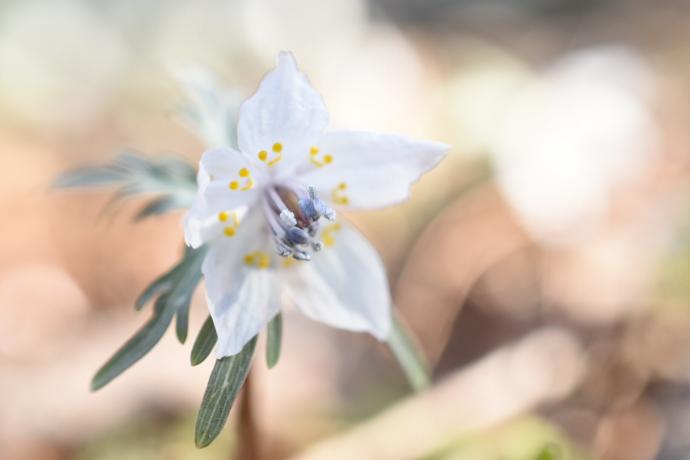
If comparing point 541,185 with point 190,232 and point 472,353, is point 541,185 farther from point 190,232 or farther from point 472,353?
point 190,232

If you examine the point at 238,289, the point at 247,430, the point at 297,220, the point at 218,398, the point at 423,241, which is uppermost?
the point at 297,220

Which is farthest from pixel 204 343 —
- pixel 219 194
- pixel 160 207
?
pixel 160 207

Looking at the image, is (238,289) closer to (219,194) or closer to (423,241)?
(219,194)

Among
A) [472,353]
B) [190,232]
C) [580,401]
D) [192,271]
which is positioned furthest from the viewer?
[472,353]

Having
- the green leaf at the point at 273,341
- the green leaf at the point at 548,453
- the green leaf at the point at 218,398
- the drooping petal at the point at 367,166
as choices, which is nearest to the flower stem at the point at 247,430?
the green leaf at the point at 273,341

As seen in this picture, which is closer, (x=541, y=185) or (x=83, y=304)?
(x=83, y=304)

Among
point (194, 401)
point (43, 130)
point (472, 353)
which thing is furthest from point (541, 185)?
point (43, 130)
